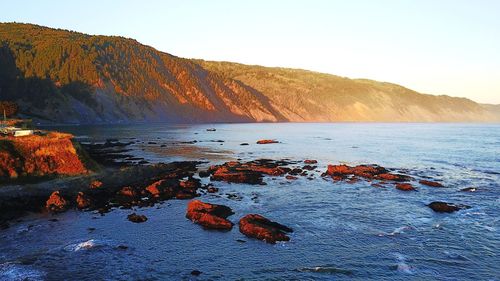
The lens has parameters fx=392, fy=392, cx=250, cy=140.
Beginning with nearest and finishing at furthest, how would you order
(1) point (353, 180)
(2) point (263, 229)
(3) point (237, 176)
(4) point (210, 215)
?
(2) point (263, 229) < (4) point (210, 215) < (1) point (353, 180) < (3) point (237, 176)

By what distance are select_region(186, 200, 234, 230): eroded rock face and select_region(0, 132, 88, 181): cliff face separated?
746 inches

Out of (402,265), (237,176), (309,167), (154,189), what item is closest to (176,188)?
(154,189)

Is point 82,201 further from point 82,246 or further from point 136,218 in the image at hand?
point 82,246

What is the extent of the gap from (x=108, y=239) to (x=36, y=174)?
19929mm

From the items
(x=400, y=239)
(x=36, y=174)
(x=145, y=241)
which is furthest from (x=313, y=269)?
(x=36, y=174)

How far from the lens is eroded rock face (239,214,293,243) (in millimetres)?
27358

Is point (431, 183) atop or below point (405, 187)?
atop

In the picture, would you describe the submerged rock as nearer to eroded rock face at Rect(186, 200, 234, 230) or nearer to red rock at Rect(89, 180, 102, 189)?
eroded rock face at Rect(186, 200, 234, 230)

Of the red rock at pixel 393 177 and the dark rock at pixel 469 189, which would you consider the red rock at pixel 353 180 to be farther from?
the dark rock at pixel 469 189

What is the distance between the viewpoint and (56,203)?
112ft

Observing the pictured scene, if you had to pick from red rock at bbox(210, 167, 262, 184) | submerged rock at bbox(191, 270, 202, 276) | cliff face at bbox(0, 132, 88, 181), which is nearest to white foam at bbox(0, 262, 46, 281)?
submerged rock at bbox(191, 270, 202, 276)

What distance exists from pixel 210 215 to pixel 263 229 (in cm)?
505

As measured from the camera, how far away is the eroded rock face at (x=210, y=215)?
2992 centimetres

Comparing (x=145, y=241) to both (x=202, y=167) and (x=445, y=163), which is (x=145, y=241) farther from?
(x=445, y=163)
